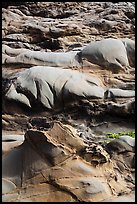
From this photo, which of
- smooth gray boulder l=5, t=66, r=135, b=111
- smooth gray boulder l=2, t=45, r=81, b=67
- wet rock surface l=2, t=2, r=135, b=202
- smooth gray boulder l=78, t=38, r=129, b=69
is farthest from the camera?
smooth gray boulder l=2, t=45, r=81, b=67

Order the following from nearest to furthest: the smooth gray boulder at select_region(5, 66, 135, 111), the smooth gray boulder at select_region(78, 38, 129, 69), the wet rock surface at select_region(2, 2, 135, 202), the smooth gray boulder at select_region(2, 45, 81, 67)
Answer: the wet rock surface at select_region(2, 2, 135, 202) < the smooth gray boulder at select_region(5, 66, 135, 111) < the smooth gray boulder at select_region(78, 38, 129, 69) < the smooth gray boulder at select_region(2, 45, 81, 67)

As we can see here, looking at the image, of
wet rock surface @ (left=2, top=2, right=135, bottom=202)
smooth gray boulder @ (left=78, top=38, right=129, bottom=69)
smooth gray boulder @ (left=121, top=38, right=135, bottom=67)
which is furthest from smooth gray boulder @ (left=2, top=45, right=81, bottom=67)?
smooth gray boulder @ (left=121, top=38, right=135, bottom=67)

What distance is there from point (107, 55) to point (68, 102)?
4.32 feet

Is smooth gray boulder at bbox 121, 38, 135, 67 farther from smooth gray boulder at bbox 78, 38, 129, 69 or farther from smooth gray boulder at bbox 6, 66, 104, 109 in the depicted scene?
smooth gray boulder at bbox 6, 66, 104, 109

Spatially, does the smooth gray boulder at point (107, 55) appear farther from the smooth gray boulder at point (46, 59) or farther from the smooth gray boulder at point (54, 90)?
the smooth gray boulder at point (54, 90)

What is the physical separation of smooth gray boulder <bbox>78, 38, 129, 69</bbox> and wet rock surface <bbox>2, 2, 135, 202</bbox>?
2 centimetres

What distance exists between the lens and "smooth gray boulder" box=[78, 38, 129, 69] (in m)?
7.30

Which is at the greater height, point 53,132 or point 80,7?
point 80,7

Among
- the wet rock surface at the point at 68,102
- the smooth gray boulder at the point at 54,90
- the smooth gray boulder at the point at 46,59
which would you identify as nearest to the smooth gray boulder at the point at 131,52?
the wet rock surface at the point at 68,102

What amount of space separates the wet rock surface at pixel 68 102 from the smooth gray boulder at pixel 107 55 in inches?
0.7

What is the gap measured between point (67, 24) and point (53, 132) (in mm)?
4847

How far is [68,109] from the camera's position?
6.55 m

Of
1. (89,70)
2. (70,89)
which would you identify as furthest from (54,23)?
(70,89)

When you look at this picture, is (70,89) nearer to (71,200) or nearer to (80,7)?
(71,200)
